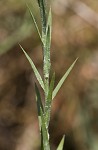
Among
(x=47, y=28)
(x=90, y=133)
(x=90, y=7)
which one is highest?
(x=47, y=28)

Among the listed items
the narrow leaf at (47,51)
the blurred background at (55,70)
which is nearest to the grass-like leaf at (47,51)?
the narrow leaf at (47,51)

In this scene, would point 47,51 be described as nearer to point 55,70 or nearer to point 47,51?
point 47,51

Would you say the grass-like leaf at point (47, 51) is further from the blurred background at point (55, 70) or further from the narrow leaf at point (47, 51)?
the blurred background at point (55, 70)

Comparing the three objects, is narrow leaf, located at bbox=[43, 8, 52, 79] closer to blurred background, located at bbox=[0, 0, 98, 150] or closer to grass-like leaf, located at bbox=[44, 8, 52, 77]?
grass-like leaf, located at bbox=[44, 8, 52, 77]

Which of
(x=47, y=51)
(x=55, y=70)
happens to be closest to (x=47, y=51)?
(x=47, y=51)

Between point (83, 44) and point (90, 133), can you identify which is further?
point (83, 44)

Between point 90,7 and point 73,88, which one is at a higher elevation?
point 90,7

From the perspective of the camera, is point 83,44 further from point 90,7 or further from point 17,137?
point 17,137

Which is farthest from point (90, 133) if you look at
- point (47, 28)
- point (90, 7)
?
point (47, 28)
